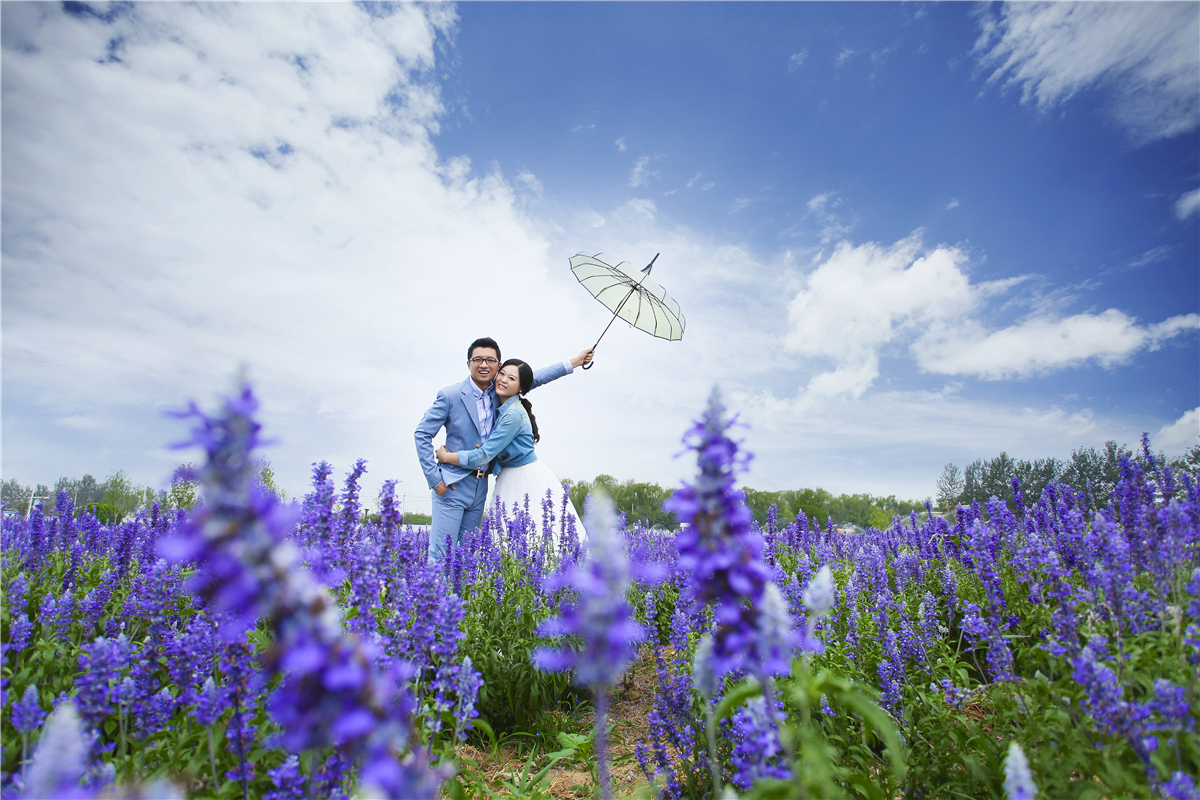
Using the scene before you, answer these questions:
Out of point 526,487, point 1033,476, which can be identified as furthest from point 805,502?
point 526,487

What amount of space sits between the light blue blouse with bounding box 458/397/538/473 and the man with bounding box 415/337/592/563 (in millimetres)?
275

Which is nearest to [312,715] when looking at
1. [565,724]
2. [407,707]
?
[407,707]

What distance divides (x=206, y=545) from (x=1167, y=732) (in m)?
3.93

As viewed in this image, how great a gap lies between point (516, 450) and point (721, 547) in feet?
29.0

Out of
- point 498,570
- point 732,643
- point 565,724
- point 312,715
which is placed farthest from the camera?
point 498,570

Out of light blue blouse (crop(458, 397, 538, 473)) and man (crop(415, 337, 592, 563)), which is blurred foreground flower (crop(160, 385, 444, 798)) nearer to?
light blue blouse (crop(458, 397, 538, 473))

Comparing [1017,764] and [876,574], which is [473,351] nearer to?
[876,574]

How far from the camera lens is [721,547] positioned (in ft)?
5.06

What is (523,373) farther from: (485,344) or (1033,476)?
(1033,476)

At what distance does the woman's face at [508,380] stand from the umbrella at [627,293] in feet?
4.91

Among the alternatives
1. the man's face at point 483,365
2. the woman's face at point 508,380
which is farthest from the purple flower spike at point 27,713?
the man's face at point 483,365

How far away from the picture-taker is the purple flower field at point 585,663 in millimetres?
1118

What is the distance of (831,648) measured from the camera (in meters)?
4.54

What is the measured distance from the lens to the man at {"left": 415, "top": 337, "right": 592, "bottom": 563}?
9.16 meters
